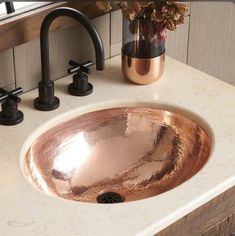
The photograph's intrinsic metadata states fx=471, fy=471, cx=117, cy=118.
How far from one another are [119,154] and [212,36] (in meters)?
0.62

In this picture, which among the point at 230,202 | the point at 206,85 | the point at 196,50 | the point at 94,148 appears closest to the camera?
the point at 230,202

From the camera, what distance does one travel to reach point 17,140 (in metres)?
1.00

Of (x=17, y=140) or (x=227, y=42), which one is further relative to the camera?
(x=227, y=42)

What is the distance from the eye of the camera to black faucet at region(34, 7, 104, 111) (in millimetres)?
903

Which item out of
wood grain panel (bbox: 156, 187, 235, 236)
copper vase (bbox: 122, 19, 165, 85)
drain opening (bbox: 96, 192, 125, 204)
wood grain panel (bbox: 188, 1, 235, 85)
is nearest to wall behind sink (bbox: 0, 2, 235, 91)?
wood grain panel (bbox: 188, 1, 235, 85)

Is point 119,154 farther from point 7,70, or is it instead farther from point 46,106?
point 7,70

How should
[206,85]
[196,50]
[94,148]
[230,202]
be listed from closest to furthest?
[230,202]
[94,148]
[206,85]
[196,50]

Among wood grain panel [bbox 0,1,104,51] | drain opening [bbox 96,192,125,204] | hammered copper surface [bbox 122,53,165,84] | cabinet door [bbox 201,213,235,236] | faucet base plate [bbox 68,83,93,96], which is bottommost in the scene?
cabinet door [bbox 201,213,235,236]

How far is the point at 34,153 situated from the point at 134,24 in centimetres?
38

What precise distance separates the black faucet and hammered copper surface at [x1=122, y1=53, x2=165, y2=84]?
0.19m

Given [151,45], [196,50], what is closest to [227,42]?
[196,50]

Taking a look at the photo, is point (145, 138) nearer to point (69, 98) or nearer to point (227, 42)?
point (69, 98)

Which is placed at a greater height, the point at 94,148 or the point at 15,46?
the point at 15,46

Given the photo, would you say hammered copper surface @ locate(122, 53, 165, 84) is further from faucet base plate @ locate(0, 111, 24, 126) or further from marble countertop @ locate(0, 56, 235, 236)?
faucet base plate @ locate(0, 111, 24, 126)
